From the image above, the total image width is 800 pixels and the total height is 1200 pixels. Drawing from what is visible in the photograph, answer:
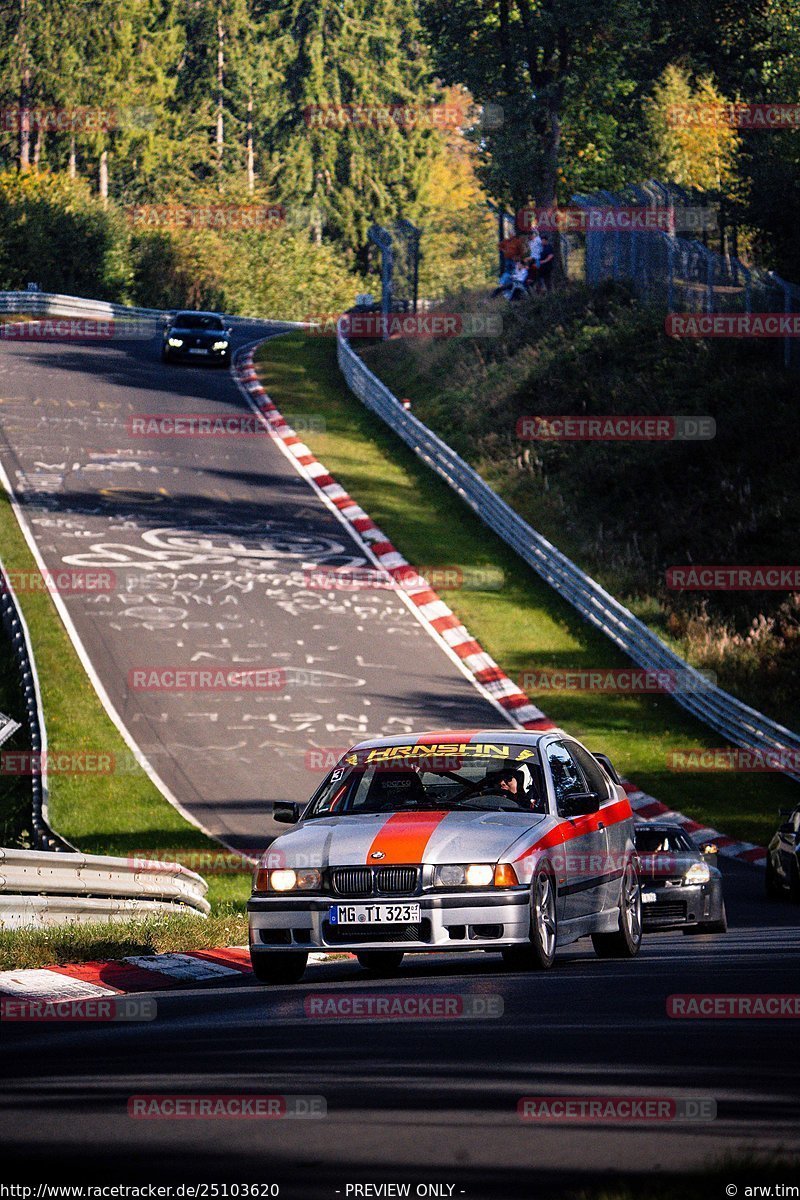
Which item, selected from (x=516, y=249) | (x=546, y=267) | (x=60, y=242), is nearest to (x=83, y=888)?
(x=546, y=267)

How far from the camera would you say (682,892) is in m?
16.3

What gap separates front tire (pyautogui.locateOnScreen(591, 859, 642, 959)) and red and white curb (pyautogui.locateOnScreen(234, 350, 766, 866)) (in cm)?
1060

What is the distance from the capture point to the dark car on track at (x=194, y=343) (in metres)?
52.9

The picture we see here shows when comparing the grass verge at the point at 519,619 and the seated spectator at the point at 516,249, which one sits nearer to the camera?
the grass verge at the point at 519,619

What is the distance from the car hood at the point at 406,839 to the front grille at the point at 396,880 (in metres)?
0.05

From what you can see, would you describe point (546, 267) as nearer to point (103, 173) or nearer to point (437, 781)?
point (437, 781)

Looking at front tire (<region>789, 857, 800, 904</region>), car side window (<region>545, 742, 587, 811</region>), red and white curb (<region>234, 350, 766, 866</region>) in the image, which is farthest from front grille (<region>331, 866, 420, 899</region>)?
red and white curb (<region>234, 350, 766, 866</region>)

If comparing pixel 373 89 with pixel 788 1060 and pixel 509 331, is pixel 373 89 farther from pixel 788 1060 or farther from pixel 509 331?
pixel 788 1060

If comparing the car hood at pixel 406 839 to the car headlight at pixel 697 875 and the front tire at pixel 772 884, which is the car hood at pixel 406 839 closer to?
the car headlight at pixel 697 875

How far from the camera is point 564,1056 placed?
6.98 metres

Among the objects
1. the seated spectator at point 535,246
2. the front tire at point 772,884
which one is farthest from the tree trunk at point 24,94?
the front tire at point 772,884

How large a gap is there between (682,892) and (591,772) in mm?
4351

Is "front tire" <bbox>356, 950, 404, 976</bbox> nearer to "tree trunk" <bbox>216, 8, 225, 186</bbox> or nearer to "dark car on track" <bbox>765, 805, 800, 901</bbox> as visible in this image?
"dark car on track" <bbox>765, 805, 800, 901</bbox>

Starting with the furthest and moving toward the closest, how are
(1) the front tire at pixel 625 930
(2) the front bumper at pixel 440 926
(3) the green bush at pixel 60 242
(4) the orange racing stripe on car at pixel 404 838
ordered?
(3) the green bush at pixel 60 242 < (1) the front tire at pixel 625 930 < (4) the orange racing stripe on car at pixel 404 838 < (2) the front bumper at pixel 440 926
